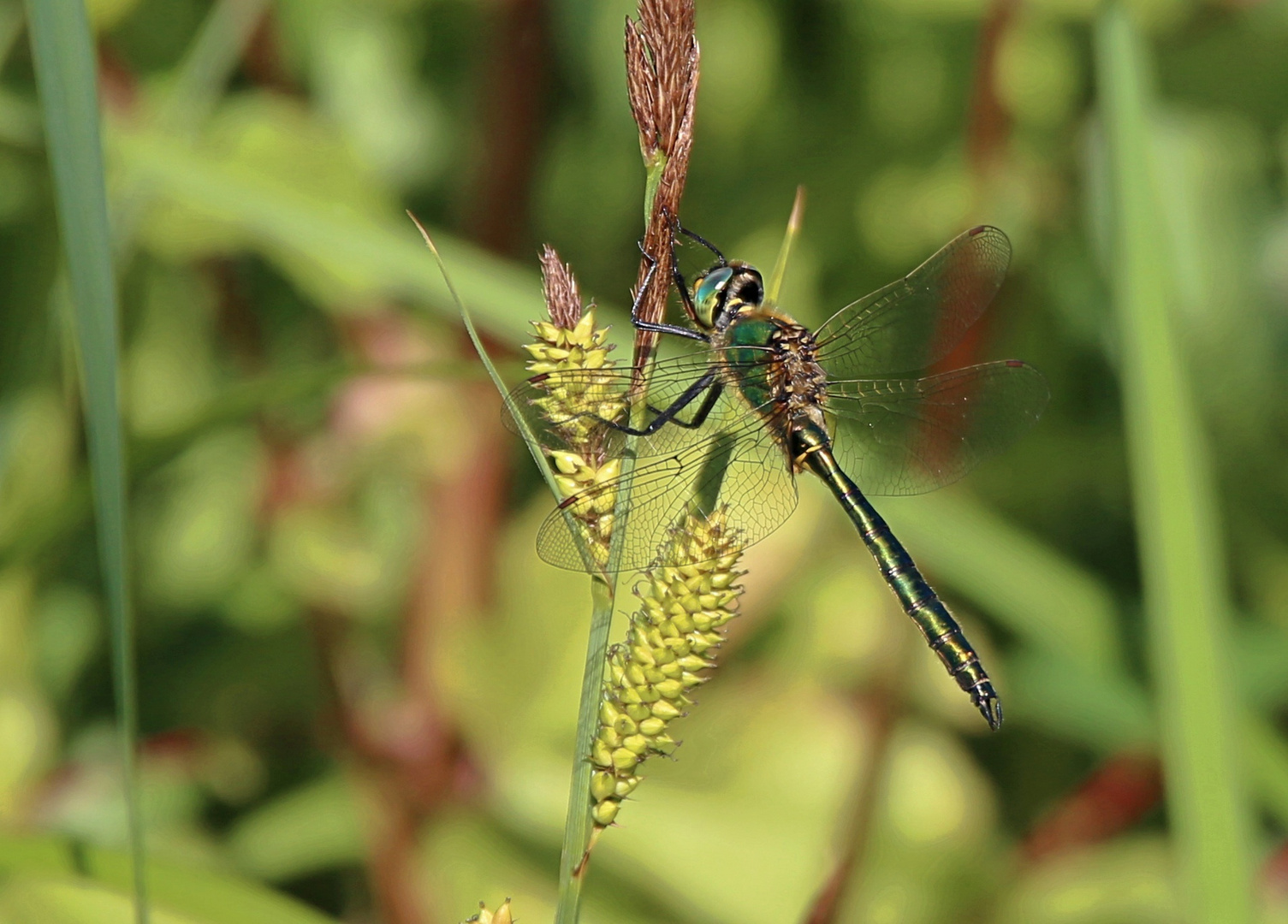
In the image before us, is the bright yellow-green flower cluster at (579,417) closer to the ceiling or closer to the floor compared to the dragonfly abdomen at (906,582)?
closer to the floor

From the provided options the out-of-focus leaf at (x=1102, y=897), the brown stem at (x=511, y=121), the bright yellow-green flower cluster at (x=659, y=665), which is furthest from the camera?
the brown stem at (x=511, y=121)

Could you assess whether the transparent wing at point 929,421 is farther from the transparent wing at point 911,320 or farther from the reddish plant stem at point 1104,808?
the reddish plant stem at point 1104,808

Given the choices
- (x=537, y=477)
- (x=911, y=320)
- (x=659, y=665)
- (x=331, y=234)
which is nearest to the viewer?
(x=659, y=665)

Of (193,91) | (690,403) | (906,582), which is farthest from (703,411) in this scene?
(193,91)

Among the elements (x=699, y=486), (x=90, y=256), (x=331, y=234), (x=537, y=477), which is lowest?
(x=90, y=256)

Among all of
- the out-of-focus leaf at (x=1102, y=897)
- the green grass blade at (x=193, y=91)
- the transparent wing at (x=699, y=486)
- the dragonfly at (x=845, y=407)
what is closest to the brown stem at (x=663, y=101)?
the transparent wing at (x=699, y=486)

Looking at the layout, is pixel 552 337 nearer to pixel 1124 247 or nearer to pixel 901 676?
pixel 1124 247

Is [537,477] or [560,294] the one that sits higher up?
[537,477]

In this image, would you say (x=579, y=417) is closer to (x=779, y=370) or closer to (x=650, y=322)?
(x=650, y=322)

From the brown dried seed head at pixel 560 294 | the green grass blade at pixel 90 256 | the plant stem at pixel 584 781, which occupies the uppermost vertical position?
the brown dried seed head at pixel 560 294
